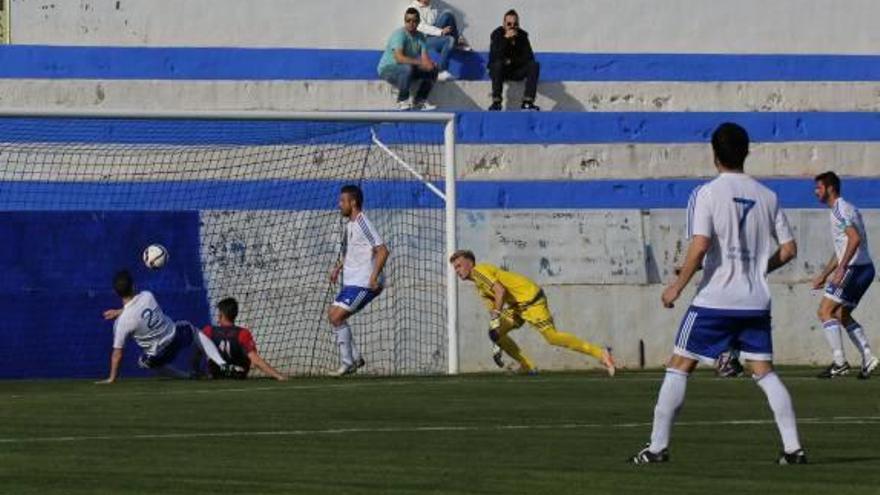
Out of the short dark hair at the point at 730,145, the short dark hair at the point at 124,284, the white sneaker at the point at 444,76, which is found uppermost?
the white sneaker at the point at 444,76

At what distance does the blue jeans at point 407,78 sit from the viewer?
29156 millimetres

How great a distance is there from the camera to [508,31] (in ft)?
96.8

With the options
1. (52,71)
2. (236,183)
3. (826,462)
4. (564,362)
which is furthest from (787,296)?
(826,462)

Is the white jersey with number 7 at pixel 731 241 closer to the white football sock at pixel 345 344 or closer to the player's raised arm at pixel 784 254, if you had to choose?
the player's raised arm at pixel 784 254

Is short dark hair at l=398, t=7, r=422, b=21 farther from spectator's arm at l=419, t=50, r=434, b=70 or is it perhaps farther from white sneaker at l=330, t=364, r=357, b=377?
white sneaker at l=330, t=364, r=357, b=377

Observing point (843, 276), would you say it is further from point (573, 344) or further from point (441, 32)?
point (441, 32)

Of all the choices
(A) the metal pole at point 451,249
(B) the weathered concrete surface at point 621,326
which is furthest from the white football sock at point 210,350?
(B) the weathered concrete surface at point 621,326

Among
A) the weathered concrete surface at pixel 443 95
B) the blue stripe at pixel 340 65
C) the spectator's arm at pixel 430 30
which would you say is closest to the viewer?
the weathered concrete surface at pixel 443 95

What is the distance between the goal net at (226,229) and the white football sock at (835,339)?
13.7 ft

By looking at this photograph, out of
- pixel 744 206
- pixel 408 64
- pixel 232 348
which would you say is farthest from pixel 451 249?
pixel 744 206

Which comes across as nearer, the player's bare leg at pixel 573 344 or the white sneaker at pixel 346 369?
the player's bare leg at pixel 573 344

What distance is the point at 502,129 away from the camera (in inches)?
1136

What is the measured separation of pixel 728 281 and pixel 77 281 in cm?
1319

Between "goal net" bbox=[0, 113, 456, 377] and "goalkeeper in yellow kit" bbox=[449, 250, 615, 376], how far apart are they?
0.73 metres
